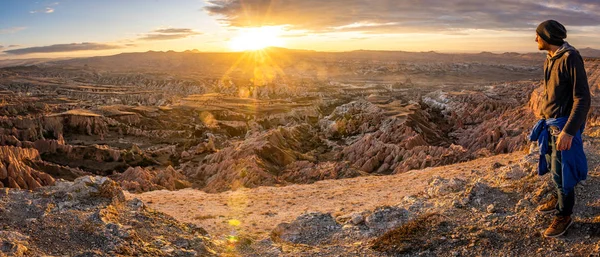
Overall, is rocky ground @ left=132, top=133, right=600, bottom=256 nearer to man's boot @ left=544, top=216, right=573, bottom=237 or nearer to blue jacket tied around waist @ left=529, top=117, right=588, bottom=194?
man's boot @ left=544, top=216, right=573, bottom=237

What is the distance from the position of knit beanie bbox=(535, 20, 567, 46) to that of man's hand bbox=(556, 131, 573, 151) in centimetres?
109

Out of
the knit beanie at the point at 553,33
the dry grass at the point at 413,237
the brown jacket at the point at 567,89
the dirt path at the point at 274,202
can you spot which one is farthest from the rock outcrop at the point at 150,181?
the knit beanie at the point at 553,33

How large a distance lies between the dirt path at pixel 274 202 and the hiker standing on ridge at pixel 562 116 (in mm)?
4996

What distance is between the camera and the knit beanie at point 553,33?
16.1 feet

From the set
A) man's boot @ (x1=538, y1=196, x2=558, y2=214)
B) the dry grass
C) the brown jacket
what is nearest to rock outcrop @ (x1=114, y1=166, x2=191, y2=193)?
the dry grass

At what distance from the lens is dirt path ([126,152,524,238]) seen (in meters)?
9.52

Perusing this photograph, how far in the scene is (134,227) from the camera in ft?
23.2

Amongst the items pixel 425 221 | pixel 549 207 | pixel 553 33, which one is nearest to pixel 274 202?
pixel 425 221

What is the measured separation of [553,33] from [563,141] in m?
1.28

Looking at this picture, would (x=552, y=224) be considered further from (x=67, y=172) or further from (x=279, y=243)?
(x=67, y=172)

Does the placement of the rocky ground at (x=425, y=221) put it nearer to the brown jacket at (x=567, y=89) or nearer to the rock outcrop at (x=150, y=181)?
the brown jacket at (x=567, y=89)

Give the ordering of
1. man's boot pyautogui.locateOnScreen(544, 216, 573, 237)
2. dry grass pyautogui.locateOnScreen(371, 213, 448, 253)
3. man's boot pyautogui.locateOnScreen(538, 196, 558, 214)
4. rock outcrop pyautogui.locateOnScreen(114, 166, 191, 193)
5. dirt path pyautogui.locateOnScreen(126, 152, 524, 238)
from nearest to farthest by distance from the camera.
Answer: man's boot pyautogui.locateOnScreen(544, 216, 573, 237) → man's boot pyautogui.locateOnScreen(538, 196, 558, 214) → dry grass pyautogui.locateOnScreen(371, 213, 448, 253) → dirt path pyautogui.locateOnScreen(126, 152, 524, 238) → rock outcrop pyautogui.locateOnScreen(114, 166, 191, 193)

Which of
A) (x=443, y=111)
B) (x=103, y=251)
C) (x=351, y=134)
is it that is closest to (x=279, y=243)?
(x=103, y=251)

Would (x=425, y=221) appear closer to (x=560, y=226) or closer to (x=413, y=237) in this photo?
(x=413, y=237)
